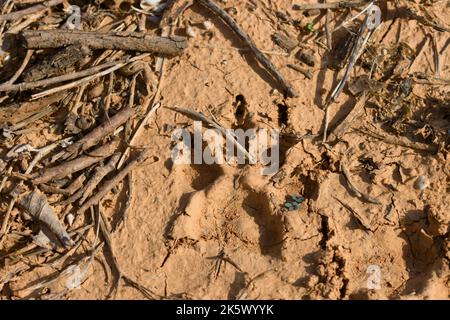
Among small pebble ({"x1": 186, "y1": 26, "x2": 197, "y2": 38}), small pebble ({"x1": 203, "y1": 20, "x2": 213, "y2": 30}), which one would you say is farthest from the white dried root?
small pebble ({"x1": 203, "y1": 20, "x2": 213, "y2": 30})

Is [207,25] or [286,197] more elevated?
[207,25]

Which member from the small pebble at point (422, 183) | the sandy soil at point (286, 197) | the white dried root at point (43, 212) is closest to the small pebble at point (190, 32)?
the sandy soil at point (286, 197)

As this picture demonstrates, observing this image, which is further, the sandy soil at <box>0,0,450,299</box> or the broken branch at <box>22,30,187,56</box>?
the broken branch at <box>22,30,187,56</box>

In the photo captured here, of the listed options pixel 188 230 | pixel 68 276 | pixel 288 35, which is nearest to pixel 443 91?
pixel 288 35

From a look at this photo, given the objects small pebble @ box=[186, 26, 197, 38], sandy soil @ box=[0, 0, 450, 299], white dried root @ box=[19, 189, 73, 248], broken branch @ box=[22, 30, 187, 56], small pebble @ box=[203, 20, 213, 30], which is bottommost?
white dried root @ box=[19, 189, 73, 248]

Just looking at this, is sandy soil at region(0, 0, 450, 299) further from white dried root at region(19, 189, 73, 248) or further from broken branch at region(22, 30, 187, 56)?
white dried root at region(19, 189, 73, 248)

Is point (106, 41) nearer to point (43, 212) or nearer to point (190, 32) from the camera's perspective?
point (190, 32)

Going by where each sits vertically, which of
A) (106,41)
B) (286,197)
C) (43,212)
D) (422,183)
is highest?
(106,41)

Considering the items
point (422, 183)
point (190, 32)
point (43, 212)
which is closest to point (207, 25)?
point (190, 32)

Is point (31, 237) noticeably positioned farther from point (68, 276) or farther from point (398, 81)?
point (398, 81)
